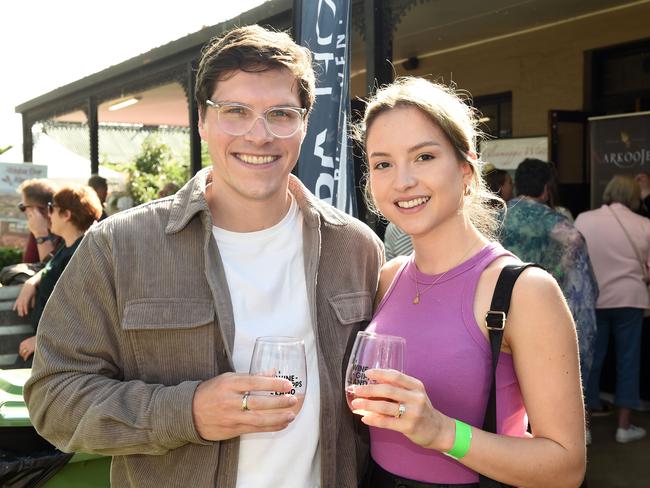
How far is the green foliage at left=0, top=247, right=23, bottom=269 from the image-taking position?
34.5ft

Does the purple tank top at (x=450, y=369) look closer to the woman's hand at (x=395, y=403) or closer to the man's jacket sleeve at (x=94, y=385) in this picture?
the woman's hand at (x=395, y=403)

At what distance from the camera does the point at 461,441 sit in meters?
1.55

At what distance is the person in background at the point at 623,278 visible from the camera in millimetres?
5727

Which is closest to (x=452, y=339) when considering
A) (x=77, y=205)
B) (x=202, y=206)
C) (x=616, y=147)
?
(x=202, y=206)

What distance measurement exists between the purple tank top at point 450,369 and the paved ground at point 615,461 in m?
3.57

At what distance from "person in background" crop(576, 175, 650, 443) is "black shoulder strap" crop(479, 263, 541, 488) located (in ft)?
14.5

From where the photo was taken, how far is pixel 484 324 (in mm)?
1683

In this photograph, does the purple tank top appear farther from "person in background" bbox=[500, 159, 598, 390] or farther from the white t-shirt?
"person in background" bbox=[500, 159, 598, 390]

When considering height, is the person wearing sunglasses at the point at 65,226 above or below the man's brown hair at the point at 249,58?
below

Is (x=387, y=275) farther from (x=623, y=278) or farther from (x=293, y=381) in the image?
→ (x=623, y=278)

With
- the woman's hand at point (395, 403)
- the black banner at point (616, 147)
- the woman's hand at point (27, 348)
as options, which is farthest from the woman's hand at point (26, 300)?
the black banner at point (616, 147)

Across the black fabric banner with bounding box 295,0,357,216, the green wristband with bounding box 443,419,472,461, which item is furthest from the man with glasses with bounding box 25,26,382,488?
the black fabric banner with bounding box 295,0,357,216

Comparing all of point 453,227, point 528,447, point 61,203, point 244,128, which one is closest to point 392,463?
point 528,447

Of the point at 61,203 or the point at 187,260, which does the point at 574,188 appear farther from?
the point at 187,260
